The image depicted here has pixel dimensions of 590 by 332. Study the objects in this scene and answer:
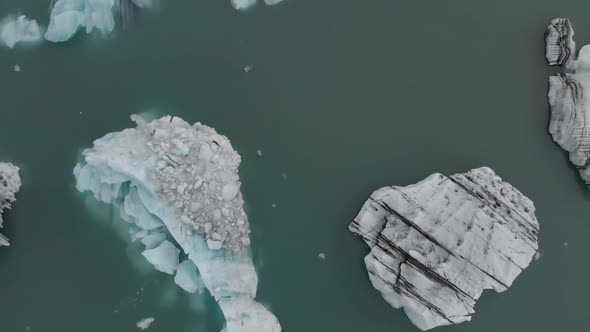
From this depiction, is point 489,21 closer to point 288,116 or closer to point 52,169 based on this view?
point 288,116

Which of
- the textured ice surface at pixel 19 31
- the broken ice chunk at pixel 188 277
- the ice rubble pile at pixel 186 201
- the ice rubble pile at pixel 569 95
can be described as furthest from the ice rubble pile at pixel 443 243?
the textured ice surface at pixel 19 31

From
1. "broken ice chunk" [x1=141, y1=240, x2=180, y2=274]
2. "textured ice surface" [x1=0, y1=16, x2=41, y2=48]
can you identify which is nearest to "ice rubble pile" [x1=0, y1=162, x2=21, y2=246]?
"textured ice surface" [x1=0, y1=16, x2=41, y2=48]

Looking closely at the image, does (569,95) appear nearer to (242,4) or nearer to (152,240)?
(242,4)

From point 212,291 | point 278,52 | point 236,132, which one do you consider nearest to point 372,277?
point 212,291

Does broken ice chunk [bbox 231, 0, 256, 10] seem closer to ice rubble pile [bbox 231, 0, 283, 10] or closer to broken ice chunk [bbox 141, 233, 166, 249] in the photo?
ice rubble pile [bbox 231, 0, 283, 10]

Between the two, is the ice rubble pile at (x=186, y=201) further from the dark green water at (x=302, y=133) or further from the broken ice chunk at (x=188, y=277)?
the dark green water at (x=302, y=133)

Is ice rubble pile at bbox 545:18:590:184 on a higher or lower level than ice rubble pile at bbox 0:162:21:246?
higher

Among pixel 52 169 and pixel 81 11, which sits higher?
pixel 81 11
